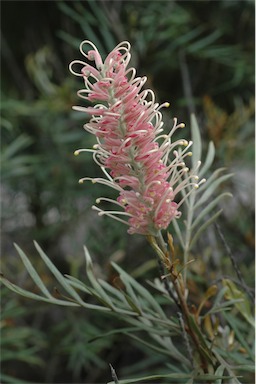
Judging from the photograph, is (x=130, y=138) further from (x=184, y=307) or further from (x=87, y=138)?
(x=87, y=138)

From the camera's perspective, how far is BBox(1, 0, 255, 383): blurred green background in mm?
818

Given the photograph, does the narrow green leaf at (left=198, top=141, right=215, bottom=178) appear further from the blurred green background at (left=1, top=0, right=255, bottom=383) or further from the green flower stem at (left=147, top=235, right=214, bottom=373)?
the blurred green background at (left=1, top=0, right=255, bottom=383)

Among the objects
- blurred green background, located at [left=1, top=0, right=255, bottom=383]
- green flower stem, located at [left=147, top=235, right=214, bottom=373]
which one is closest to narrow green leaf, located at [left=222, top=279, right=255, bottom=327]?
green flower stem, located at [left=147, top=235, right=214, bottom=373]

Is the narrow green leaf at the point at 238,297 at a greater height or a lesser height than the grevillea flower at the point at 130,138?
lesser

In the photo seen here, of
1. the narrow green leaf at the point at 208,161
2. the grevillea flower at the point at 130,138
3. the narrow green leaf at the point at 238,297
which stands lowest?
the narrow green leaf at the point at 238,297

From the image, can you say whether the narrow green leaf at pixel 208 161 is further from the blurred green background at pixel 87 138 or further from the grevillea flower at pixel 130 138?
the blurred green background at pixel 87 138

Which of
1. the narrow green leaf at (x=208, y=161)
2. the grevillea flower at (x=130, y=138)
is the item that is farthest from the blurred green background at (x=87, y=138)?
the grevillea flower at (x=130, y=138)

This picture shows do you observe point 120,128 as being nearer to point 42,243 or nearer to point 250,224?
point 250,224

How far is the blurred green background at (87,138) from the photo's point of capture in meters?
0.82

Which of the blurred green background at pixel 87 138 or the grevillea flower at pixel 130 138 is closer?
the grevillea flower at pixel 130 138

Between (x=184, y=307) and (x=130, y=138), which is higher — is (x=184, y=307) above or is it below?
below

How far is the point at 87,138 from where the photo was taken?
88 centimetres

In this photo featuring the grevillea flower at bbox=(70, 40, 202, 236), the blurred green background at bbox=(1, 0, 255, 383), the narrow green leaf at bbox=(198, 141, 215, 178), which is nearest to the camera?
the grevillea flower at bbox=(70, 40, 202, 236)

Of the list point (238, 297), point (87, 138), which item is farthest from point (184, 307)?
point (87, 138)
